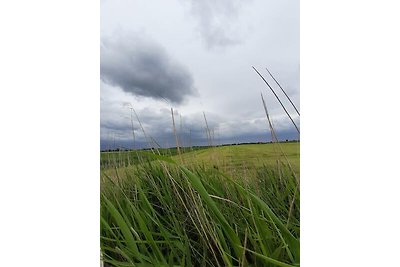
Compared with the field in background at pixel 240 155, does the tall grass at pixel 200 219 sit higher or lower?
lower

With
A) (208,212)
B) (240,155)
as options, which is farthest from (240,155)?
(208,212)

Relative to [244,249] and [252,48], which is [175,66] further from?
[244,249]

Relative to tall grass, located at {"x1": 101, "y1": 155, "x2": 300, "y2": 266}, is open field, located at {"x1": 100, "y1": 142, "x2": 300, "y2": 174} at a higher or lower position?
higher

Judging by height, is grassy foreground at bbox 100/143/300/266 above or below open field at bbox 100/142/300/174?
below

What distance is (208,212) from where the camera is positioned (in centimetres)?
88

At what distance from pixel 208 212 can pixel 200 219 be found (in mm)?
21

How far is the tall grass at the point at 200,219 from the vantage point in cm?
83

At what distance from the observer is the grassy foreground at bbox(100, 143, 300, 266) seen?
2.73ft

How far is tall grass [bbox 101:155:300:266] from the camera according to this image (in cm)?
83

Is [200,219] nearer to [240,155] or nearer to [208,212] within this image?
[208,212]

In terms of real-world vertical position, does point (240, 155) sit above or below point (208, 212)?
above

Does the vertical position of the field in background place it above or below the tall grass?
above
